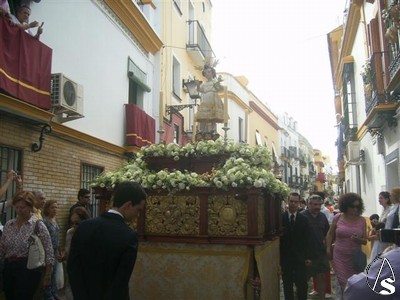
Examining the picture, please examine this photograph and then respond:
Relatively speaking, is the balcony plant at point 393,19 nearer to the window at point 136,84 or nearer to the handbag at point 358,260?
the handbag at point 358,260

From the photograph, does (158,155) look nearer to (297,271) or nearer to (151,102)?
(297,271)

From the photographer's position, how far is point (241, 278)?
4.79 m

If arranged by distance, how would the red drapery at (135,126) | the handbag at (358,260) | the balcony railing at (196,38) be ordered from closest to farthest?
the handbag at (358,260) → the red drapery at (135,126) → the balcony railing at (196,38)

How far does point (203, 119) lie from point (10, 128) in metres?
2.94

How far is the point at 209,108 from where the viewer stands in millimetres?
7172

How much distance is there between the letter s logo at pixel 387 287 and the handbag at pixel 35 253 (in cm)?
393

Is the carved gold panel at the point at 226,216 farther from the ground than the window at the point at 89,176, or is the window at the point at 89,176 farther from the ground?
the window at the point at 89,176

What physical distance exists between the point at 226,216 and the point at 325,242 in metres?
2.25

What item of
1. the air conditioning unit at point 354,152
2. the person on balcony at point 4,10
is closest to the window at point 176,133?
the air conditioning unit at point 354,152

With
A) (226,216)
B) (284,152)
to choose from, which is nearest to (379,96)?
(226,216)

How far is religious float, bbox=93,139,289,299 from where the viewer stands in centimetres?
485

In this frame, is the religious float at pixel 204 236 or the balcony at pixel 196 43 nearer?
the religious float at pixel 204 236

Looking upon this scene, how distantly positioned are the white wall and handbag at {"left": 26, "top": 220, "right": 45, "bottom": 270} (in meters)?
4.10

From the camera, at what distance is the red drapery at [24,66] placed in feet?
20.7
